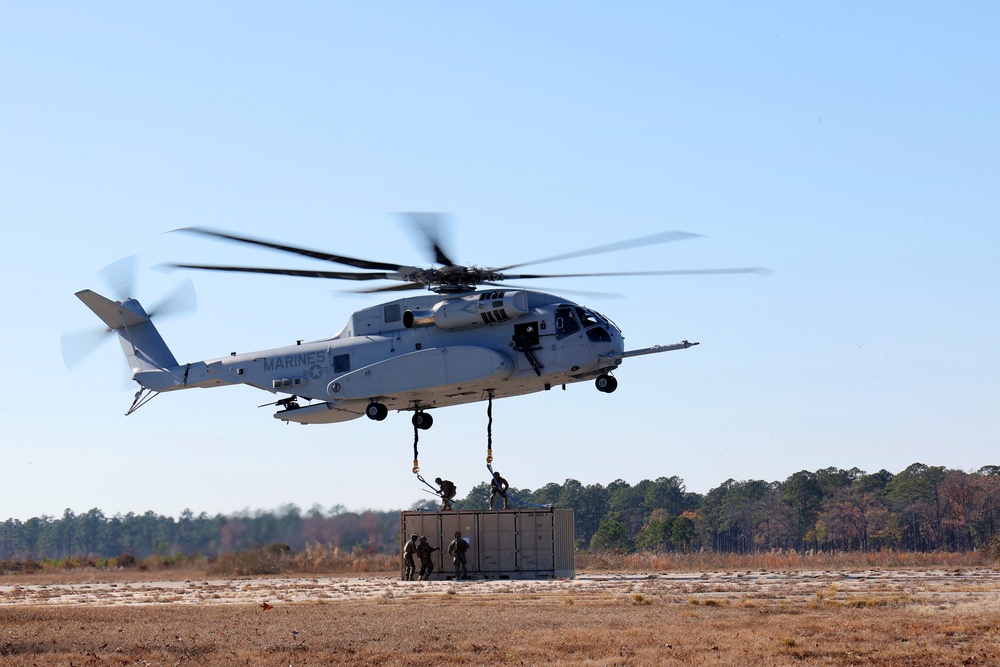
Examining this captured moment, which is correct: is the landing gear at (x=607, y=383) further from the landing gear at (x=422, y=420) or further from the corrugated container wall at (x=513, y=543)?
the landing gear at (x=422, y=420)

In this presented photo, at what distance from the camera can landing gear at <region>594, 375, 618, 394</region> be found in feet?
112

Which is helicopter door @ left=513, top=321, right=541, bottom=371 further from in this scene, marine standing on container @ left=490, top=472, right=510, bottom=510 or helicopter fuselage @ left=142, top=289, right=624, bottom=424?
marine standing on container @ left=490, top=472, right=510, bottom=510

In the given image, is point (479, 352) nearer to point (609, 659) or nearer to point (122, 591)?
point (122, 591)

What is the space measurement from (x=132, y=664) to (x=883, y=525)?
63123 mm

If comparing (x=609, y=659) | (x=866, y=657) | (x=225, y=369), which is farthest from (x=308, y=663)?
(x=225, y=369)

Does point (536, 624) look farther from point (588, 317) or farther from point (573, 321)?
point (588, 317)

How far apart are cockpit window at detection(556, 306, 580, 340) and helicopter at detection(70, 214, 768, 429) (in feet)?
0.09

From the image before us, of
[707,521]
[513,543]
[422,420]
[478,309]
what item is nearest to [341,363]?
[422,420]

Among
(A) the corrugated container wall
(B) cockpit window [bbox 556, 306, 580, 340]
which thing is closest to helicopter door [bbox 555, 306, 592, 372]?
(B) cockpit window [bbox 556, 306, 580, 340]

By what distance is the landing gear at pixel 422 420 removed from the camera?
37.2m

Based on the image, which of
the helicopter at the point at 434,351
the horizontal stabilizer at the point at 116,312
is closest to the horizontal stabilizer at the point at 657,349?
the helicopter at the point at 434,351

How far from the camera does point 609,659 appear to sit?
733 inches

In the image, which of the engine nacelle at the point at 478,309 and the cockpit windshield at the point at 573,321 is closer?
the cockpit windshield at the point at 573,321

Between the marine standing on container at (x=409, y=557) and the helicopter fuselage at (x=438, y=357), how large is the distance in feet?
12.7
